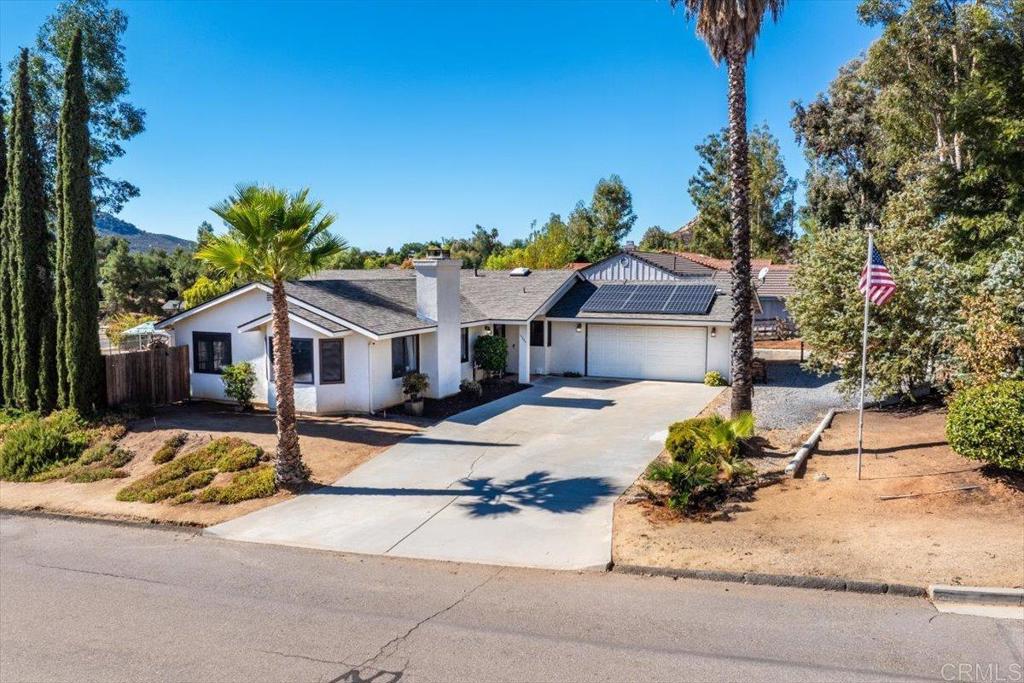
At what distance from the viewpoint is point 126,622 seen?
26.0 ft

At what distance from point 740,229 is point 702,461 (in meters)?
5.59

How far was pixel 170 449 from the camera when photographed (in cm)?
1569

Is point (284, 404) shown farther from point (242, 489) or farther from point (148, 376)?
point (148, 376)

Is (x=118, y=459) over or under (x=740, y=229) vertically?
under

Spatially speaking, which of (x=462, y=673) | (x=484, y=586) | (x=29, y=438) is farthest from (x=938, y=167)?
(x=29, y=438)

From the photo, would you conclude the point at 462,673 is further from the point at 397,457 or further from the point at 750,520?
the point at 397,457

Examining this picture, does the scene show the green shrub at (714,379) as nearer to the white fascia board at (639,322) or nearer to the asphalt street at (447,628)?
the white fascia board at (639,322)

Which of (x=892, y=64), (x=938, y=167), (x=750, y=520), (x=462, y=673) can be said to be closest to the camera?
(x=462, y=673)

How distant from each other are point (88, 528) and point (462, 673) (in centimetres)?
895

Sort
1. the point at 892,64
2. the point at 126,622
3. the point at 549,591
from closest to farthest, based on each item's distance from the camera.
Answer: the point at 126,622
the point at 549,591
the point at 892,64

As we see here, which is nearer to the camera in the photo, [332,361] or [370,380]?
[332,361]

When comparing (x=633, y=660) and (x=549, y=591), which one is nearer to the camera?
(x=633, y=660)

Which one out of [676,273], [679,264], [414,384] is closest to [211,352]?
[414,384]

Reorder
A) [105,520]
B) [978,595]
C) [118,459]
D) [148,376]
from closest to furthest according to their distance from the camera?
1. [978,595]
2. [105,520]
3. [118,459]
4. [148,376]
